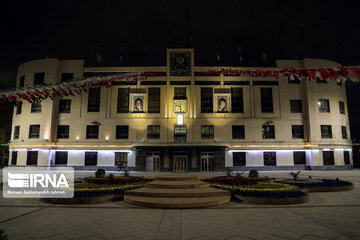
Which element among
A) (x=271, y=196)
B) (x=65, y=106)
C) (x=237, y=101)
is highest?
(x=237, y=101)

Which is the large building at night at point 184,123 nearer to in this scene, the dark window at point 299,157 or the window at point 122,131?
the window at point 122,131

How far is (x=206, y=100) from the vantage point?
112 feet

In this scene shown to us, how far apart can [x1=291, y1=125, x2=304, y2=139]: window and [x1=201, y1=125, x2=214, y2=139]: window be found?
40.1 feet

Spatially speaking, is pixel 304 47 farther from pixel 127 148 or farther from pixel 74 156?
pixel 74 156

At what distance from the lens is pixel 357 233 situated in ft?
18.1

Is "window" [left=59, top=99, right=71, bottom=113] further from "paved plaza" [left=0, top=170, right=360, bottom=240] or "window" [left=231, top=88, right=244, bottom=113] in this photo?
"paved plaza" [left=0, top=170, right=360, bottom=240]

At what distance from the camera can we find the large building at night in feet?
108

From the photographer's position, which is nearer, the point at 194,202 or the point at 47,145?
the point at 194,202

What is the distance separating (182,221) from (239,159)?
28.0 meters

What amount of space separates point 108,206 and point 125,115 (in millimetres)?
25705

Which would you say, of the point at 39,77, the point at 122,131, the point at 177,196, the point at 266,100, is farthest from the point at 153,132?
the point at 177,196

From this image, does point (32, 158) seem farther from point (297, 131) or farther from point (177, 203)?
point (297, 131)

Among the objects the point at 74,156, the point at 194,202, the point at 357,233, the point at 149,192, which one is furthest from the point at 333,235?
the point at 74,156

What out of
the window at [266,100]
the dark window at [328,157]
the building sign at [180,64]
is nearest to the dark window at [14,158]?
the building sign at [180,64]
